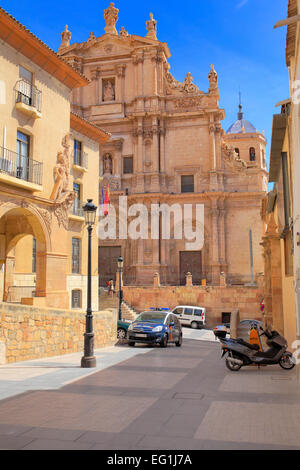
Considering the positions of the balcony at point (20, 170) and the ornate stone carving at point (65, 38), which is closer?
the balcony at point (20, 170)

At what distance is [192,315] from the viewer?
96.8 feet

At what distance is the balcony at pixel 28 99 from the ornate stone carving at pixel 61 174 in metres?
1.89

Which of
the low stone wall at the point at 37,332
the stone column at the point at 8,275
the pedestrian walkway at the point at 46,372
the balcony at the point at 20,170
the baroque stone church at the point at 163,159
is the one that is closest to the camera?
the pedestrian walkway at the point at 46,372

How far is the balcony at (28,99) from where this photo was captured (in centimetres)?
1561

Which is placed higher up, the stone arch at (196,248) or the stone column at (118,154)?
the stone column at (118,154)

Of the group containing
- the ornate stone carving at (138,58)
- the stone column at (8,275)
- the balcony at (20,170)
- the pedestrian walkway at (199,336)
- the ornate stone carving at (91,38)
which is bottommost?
the pedestrian walkway at (199,336)

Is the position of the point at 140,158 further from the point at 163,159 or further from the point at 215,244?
the point at 215,244

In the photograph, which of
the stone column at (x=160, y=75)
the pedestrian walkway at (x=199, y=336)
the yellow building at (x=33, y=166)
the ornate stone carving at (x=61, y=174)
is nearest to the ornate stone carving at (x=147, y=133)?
the stone column at (x=160, y=75)

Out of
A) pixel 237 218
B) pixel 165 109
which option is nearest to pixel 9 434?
pixel 237 218

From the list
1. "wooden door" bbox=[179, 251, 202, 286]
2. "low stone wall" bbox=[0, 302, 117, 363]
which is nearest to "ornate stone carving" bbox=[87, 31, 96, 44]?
"wooden door" bbox=[179, 251, 202, 286]

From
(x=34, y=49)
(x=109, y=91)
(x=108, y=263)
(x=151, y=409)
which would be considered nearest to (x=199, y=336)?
(x=108, y=263)

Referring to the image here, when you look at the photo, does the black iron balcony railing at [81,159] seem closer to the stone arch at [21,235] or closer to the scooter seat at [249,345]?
the stone arch at [21,235]

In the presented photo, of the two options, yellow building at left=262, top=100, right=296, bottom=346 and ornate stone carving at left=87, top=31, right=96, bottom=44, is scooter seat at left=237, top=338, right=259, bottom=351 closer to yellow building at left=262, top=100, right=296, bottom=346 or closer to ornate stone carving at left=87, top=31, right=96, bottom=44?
yellow building at left=262, top=100, right=296, bottom=346

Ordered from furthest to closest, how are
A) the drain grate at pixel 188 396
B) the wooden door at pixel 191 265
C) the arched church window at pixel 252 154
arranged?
1. the arched church window at pixel 252 154
2. the wooden door at pixel 191 265
3. the drain grate at pixel 188 396
